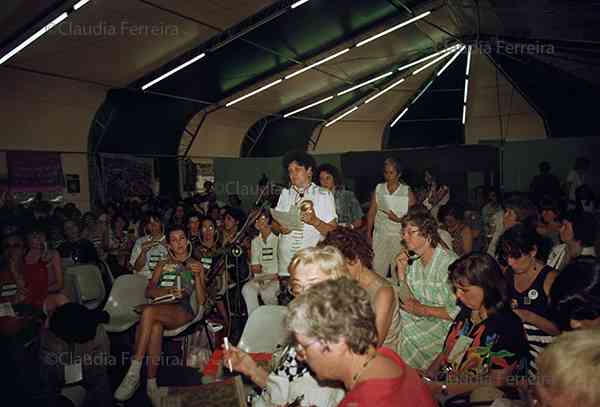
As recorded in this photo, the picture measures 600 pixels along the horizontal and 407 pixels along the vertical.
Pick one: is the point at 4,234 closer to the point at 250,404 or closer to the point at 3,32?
the point at 250,404

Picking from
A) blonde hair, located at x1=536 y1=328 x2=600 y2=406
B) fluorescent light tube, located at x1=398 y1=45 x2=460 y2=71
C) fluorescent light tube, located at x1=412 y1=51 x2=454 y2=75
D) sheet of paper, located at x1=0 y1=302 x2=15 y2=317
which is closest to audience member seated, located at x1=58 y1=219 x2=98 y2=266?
sheet of paper, located at x1=0 y1=302 x2=15 y2=317

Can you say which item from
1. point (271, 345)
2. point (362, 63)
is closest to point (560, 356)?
point (271, 345)

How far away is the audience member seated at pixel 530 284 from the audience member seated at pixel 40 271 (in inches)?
148

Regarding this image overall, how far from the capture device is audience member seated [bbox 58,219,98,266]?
16.5 ft

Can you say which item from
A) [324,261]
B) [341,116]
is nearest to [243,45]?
[324,261]

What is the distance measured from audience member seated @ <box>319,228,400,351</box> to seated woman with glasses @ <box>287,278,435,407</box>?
2.78 ft

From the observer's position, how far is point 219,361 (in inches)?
104

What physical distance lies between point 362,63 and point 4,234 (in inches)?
426

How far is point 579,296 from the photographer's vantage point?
6.60 feet

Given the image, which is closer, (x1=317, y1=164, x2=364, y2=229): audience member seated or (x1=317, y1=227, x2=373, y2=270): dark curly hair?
(x1=317, y1=227, x2=373, y2=270): dark curly hair

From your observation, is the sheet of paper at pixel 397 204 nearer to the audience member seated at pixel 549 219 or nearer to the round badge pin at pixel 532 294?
the audience member seated at pixel 549 219

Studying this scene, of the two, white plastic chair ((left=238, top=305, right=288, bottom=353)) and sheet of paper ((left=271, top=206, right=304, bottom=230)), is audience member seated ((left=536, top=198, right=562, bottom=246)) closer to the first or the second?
sheet of paper ((left=271, top=206, right=304, bottom=230))

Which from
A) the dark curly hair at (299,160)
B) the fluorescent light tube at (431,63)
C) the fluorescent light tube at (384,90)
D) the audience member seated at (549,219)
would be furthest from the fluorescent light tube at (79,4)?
the fluorescent light tube at (384,90)

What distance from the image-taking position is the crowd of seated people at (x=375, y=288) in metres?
1.59
